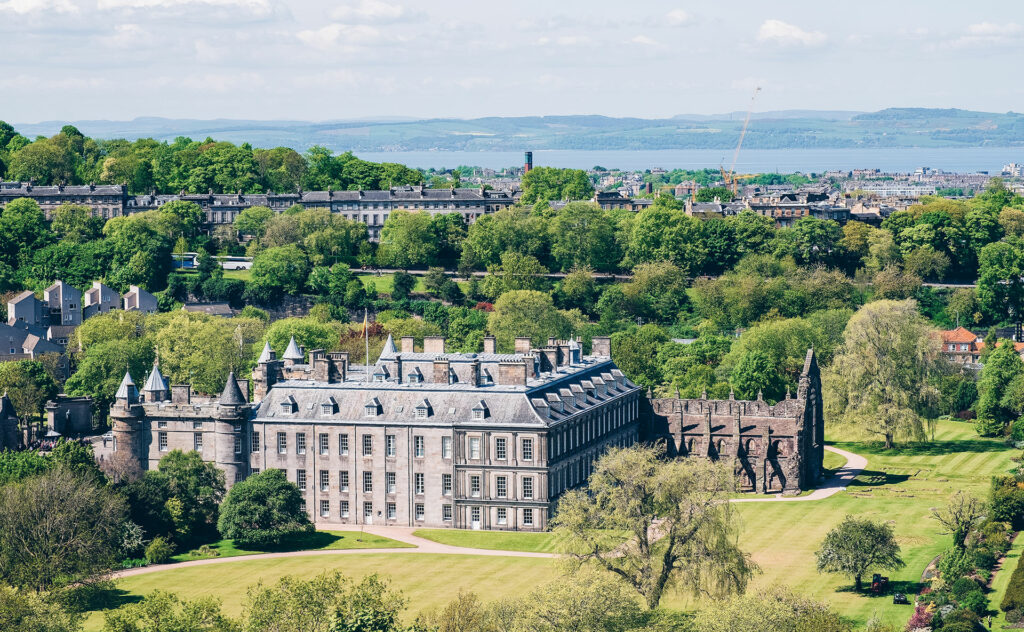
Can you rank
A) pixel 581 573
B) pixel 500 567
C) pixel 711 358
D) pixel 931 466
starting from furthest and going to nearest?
pixel 711 358, pixel 931 466, pixel 500 567, pixel 581 573

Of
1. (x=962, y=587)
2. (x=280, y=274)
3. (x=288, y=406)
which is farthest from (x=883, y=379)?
(x=280, y=274)

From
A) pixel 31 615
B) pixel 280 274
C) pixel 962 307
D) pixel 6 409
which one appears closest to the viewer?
pixel 31 615

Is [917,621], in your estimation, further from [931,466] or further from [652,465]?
[931,466]

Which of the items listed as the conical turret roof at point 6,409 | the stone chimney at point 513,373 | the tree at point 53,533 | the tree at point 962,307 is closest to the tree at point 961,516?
the stone chimney at point 513,373

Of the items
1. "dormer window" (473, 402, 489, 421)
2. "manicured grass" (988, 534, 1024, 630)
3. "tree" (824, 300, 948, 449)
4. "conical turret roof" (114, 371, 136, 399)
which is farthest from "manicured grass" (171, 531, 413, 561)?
"tree" (824, 300, 948, 449)

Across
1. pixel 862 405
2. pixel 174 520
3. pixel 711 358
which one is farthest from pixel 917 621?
pixel 711 358

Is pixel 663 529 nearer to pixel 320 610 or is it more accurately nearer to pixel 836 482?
pixel 320 610
